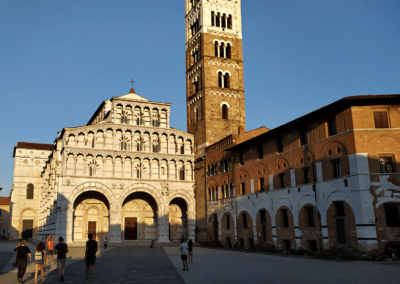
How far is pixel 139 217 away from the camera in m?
47.2

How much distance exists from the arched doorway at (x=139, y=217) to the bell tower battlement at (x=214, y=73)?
8.84 meters

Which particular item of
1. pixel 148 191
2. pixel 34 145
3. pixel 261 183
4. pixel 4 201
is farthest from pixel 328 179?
pixel 4 201

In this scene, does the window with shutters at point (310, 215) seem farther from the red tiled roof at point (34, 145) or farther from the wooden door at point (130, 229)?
the red tiled roof at point (34, 145)

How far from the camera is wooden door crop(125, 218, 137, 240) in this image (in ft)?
152

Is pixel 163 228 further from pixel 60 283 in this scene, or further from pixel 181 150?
pixel 60 283

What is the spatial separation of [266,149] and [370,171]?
10998 mm

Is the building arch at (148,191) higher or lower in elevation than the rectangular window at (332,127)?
lower

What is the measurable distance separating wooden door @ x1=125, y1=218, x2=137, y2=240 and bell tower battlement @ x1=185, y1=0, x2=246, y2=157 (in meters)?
11.5

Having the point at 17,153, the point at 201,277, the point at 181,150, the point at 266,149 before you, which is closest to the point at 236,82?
the point at 181,150

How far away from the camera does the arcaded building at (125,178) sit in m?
42.3

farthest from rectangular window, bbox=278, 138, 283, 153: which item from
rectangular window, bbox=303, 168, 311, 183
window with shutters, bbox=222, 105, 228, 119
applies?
window with shutters, bbox=222, 105, 228, 119

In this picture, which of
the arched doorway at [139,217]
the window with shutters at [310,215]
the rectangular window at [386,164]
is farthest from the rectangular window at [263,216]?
the arched doorway at [139,217]

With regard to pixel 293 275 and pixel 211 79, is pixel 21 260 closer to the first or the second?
pixel 293 275

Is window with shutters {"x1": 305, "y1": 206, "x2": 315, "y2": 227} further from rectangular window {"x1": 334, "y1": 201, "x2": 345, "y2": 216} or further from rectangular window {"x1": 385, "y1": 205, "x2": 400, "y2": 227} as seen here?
rectangular window {"x1": 385, "y1": 205, "x2": 400, "y2": 227}
